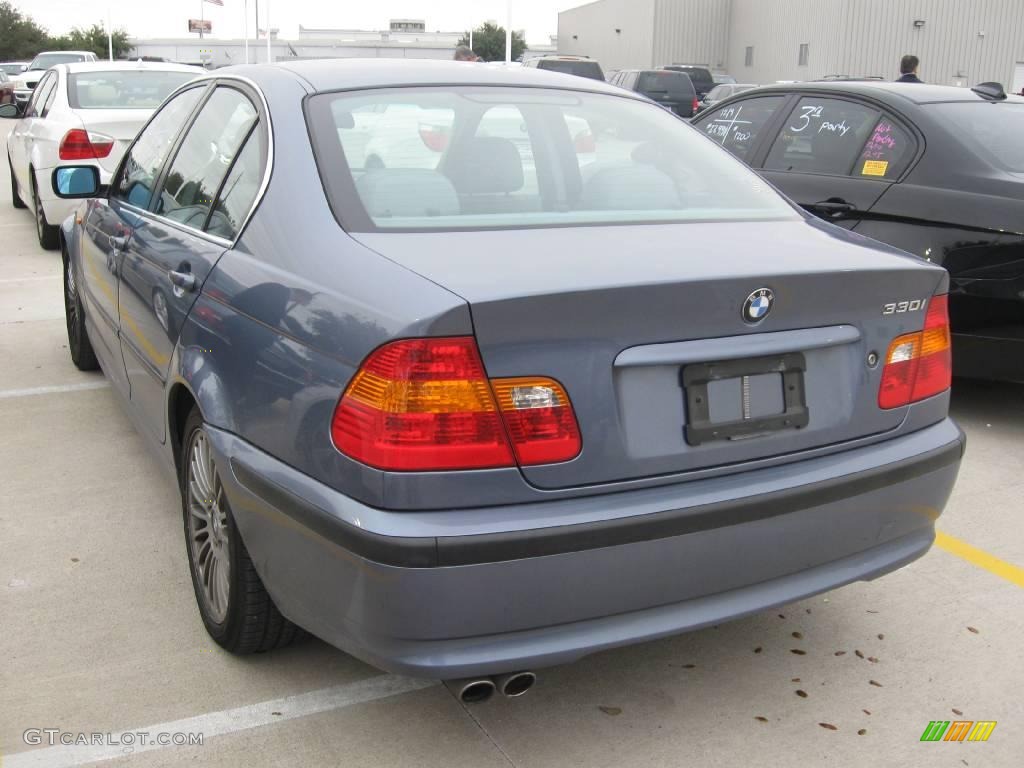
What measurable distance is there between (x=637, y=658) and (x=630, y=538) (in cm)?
91

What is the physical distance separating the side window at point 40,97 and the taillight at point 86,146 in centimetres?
149

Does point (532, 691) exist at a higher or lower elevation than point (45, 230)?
lower

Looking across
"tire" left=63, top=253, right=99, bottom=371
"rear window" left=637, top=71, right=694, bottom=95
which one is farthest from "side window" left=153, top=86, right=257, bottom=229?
"rear window" left=637, top=71, right=694, bottom=95

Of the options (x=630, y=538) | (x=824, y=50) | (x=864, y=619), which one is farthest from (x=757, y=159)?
(x=824, y=50)

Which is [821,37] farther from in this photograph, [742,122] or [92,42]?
[92,42]

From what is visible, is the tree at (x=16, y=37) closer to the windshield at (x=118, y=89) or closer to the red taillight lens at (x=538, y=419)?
the windshield at (x=118, y=89)

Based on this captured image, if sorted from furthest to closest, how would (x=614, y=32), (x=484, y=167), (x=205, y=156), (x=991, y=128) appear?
1. (x=614, y=32)
2. (x=991, y=128)
3. (x=205, y=156)
4. (x=484, y=167)

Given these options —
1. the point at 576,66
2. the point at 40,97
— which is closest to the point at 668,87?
the point at 576,66

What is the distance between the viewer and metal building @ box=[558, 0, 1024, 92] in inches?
1399

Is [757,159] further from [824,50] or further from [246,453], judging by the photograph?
[824,50]

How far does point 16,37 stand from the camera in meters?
74.1

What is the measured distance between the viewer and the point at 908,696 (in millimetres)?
2811

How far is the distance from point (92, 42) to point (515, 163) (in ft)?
281

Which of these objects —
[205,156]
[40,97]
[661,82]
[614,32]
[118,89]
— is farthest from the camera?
[614,32]
